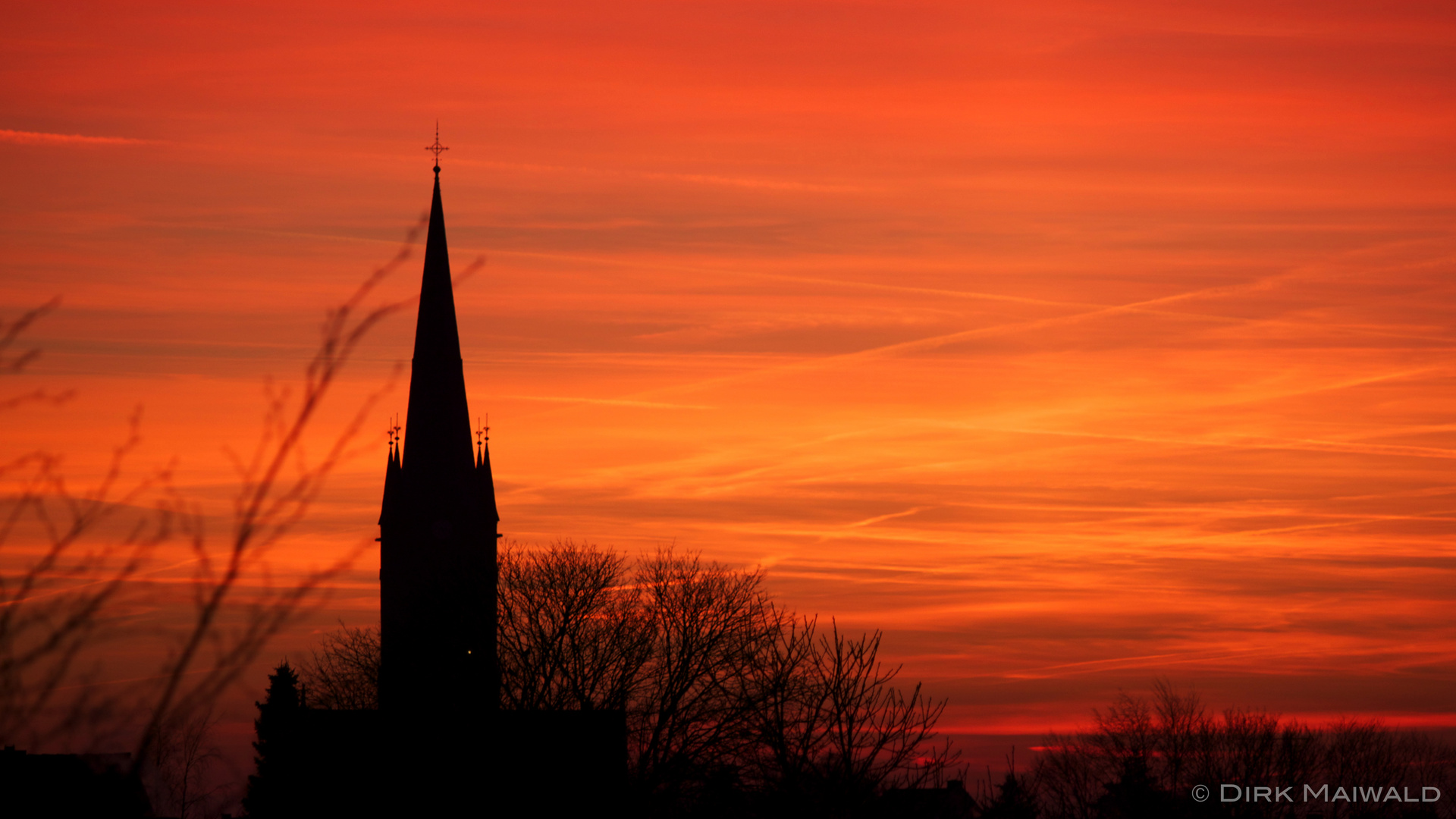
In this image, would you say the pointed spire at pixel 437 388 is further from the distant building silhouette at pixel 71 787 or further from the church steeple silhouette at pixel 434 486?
the distant building silhouette at pixel 71 787

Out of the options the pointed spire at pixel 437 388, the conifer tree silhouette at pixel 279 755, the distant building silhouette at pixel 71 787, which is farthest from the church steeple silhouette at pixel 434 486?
the distant building silhouette at pixel 71 787

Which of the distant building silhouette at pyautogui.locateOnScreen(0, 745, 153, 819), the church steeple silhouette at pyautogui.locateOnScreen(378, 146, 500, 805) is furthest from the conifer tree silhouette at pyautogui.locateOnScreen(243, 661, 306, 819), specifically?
the distant building silhouette at pyautogui.locateOnScreen(0, 745, 153, 819)

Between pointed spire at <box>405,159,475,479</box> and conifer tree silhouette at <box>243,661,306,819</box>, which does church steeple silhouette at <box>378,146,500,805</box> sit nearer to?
pointed spire at <box>405,159,475,479</box>

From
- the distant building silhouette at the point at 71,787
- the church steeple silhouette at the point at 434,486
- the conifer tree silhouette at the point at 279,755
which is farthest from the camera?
the church steeple silhouette at the point at 434,486

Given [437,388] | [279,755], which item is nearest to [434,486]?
[437,388]

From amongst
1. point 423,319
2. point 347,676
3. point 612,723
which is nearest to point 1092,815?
point 612,723

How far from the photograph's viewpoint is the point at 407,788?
40.9 meters

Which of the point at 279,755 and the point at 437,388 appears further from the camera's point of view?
the point at 437,388

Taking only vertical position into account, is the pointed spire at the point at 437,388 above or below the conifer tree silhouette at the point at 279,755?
above

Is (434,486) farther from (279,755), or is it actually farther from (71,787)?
(71,787)

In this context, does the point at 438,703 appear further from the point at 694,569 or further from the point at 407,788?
the point at 694,569

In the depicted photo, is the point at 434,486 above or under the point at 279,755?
above

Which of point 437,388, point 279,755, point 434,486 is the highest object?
point 437,388

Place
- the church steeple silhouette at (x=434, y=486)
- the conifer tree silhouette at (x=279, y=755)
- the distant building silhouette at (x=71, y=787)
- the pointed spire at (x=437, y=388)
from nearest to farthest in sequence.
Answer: the distant building silhouette at (x=71, y=787), the conifer tree silhouette at (x=279, y=755), the church steeple silhouette at (x=434, y=486), the pointed spire at (x=437, y=388)
